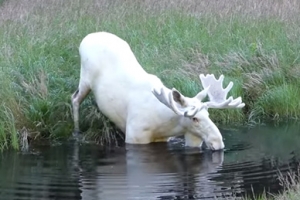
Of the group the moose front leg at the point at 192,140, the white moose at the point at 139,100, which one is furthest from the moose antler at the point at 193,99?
the moose front leg at the point at 192,140

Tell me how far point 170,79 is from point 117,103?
1.71 metres

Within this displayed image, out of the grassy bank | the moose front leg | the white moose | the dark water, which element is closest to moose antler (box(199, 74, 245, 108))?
the white moose

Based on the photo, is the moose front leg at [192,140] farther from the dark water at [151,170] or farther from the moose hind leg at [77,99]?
the moose hind leg at [77,99]

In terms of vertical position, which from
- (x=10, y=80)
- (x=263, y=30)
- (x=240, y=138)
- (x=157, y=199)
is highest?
(x=263, y=30)

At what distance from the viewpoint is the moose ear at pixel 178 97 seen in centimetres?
1102

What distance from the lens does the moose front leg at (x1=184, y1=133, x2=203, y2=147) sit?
456 inches

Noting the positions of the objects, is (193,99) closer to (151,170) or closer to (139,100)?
(139,100)

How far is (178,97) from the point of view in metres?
11.1

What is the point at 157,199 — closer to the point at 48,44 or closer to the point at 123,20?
the point at 48,44

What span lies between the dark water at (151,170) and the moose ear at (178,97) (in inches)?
25.8

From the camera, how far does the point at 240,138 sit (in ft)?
40.6

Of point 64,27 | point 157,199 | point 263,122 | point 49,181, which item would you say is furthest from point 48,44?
point 157,199

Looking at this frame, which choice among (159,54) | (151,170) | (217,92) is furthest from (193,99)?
(159,54)

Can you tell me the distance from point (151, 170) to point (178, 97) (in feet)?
3.55
